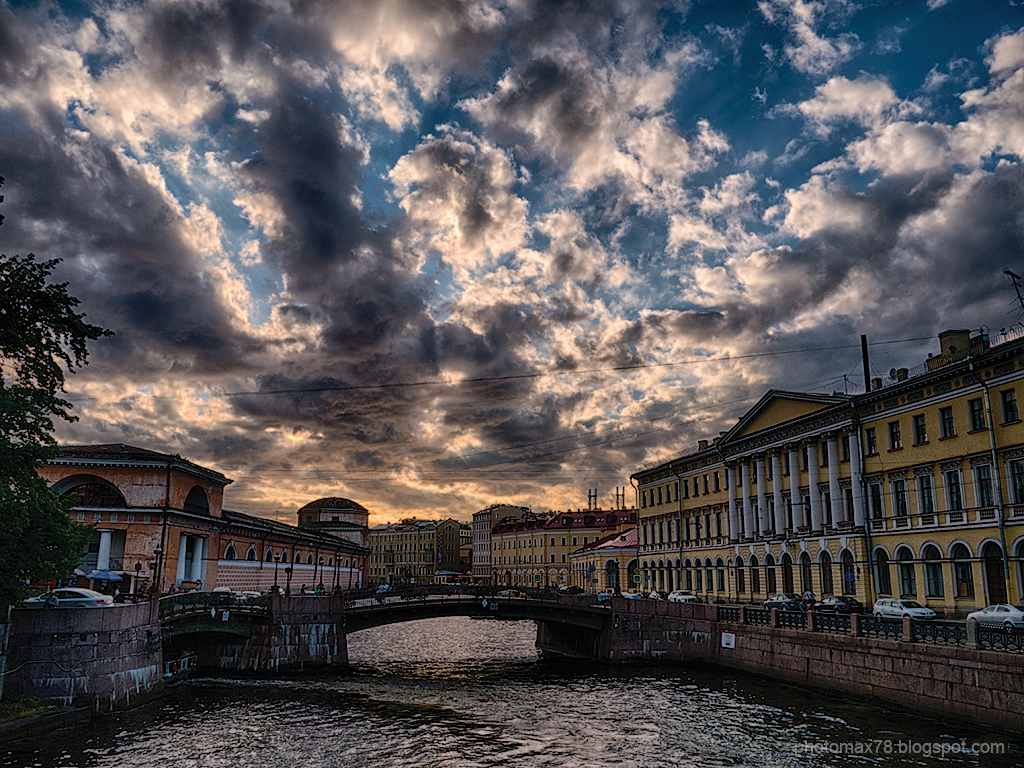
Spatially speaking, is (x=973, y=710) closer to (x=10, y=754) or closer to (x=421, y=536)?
(x=10, y=754)

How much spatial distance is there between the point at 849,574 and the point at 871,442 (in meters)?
8.73

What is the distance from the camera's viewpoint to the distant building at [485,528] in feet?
545

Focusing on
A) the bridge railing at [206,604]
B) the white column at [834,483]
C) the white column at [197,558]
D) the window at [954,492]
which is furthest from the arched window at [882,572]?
the white column at [197,558]

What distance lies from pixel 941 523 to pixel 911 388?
795 centimetres

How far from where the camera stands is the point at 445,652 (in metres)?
55.7

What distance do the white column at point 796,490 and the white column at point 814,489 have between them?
5.59 feet

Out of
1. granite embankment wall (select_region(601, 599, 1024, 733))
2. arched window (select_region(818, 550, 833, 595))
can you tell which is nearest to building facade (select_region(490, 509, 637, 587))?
arched window (select_region(818, 550, 833, 595))

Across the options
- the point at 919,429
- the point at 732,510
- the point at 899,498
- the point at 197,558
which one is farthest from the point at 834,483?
the point at 197,558

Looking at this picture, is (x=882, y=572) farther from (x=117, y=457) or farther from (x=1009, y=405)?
(x=117, y=457)

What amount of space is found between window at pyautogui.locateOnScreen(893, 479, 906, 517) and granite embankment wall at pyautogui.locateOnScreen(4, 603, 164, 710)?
41.7 meters

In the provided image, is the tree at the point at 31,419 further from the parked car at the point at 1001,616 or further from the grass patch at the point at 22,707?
the parked car at the point at 1001,616

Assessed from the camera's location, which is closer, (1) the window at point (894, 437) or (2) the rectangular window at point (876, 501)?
(1) the window at point (894, 437)

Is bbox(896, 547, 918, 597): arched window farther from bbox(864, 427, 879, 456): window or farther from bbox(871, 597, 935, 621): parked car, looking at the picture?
bbox(871, 597, 935, 621): parked car

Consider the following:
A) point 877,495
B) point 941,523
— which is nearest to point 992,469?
point 941,523
